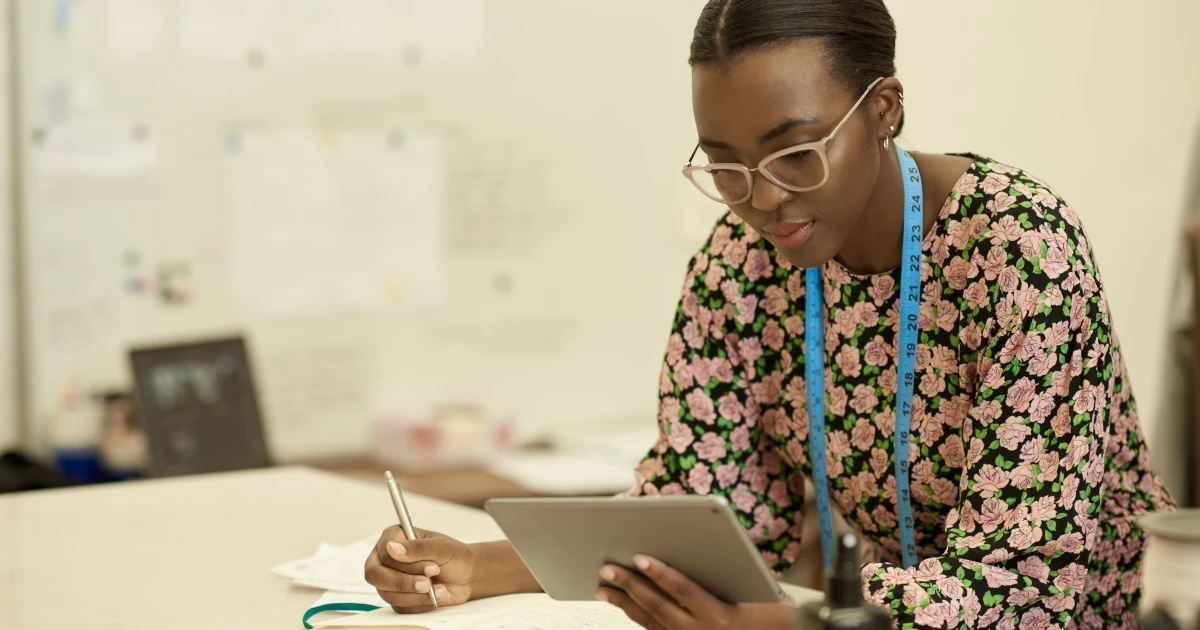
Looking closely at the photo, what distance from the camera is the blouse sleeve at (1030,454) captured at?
123 centimetres

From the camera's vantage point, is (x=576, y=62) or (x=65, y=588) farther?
(x=576, y=62)

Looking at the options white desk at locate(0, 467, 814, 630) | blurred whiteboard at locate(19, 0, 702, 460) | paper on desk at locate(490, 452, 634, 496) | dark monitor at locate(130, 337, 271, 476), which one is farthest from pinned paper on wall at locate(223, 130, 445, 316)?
white desk at locate(0, 467, 814, 630)

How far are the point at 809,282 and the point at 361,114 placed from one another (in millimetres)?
1927

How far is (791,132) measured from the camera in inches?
50.3

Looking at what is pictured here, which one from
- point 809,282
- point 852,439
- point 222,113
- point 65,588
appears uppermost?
point 222,113

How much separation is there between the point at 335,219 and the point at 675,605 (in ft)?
7.43

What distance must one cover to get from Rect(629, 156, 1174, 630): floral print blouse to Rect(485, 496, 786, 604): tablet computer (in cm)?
20

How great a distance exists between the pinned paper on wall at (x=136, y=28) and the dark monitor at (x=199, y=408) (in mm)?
706

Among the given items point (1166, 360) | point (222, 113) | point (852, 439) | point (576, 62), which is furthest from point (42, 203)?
point (1166, 360)

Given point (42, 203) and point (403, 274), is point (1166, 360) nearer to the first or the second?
point (403, 274)

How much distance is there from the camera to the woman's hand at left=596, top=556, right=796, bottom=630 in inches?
43.7

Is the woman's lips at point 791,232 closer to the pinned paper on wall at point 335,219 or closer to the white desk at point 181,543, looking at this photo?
the white desk at point 181,543

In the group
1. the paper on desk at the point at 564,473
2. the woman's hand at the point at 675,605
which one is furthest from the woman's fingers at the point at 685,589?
the paper on desk at the point at 564,473

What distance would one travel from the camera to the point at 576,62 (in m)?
3.41
